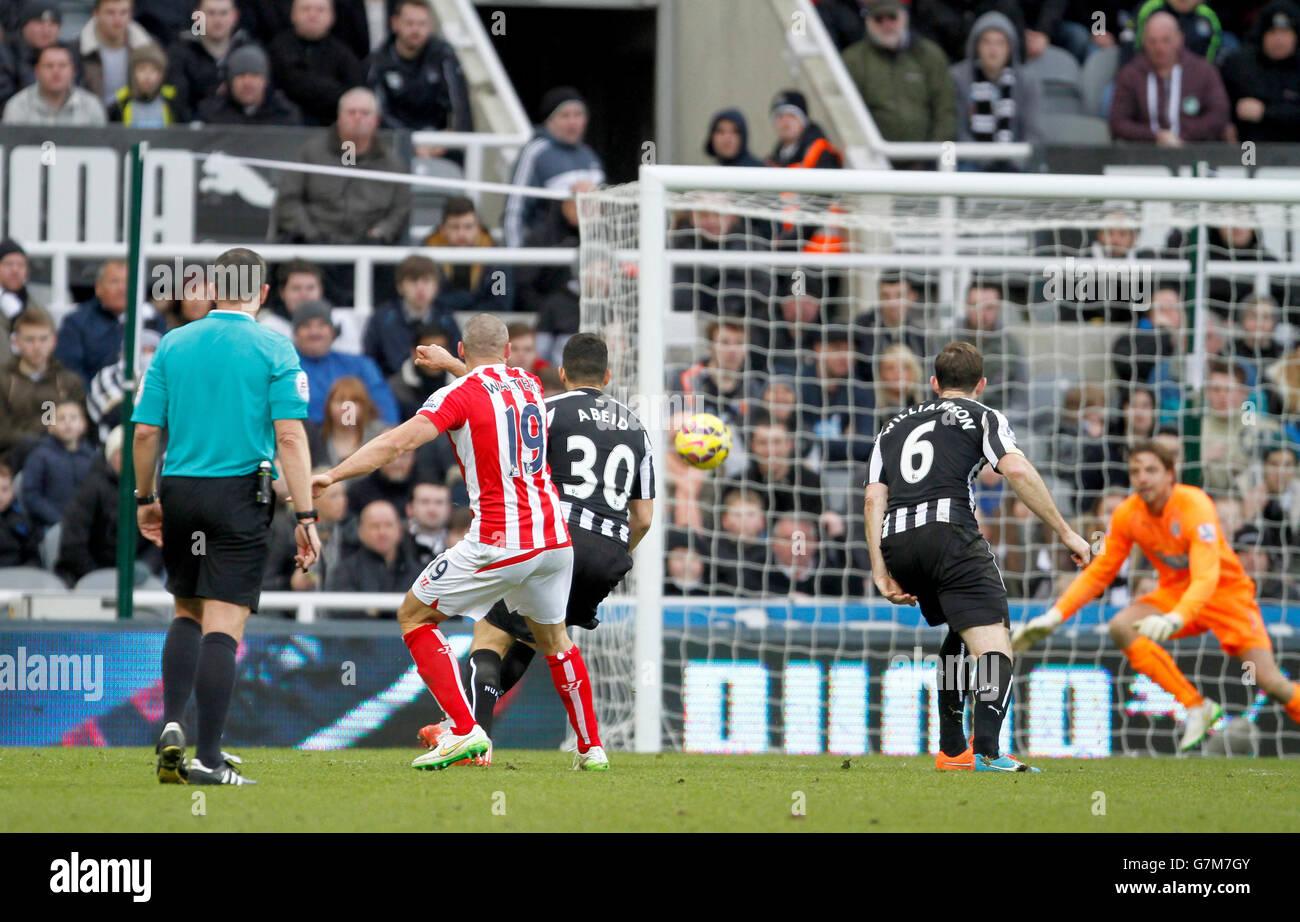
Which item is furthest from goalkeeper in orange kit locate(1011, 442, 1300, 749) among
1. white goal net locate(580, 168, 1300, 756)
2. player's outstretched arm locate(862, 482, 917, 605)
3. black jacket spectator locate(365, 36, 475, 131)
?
black jacket spectator locate(365, 36, 475, 131)

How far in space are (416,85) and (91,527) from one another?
5.00m

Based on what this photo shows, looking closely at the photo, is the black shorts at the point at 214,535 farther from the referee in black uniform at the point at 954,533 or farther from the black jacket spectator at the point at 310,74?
the black jacket spectator at the point at 310,74

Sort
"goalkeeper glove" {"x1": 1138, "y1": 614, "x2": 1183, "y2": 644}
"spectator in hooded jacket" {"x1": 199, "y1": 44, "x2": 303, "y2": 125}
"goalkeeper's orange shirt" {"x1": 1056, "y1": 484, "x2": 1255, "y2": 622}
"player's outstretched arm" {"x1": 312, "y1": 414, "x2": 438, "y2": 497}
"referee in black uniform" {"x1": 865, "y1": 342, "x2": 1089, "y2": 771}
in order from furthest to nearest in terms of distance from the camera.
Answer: "spectator in hooded jacket" {"x1": 199, "y1": 44, "x2": 303, "y2": 125} → "goalkeeper's orange shirt" {"x1": 1056, "y1": 484, "x2": 1255, "y2": 622} → "goalkeeper glove" {"x1": 1138, "y1": 614, "x2": 1183, "y2": 644} → "referee in black uniform" {"x1": 865, "y1": 342, "x2": 1089, "y2": 771} → "player's outstretched arm" {"x1": 312, "y1": 414, "x2": 438, "y2": 497}

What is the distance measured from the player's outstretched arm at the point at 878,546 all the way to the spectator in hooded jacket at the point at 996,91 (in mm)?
7113

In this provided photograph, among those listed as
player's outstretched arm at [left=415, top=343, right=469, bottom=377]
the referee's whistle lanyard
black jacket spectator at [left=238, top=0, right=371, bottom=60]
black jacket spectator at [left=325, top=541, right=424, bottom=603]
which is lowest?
black jacket spectator at [left=325, top=541, right=424, bottom=603]

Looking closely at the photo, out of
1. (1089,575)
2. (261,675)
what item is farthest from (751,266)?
(261,675)

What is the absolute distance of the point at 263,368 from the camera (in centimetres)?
665

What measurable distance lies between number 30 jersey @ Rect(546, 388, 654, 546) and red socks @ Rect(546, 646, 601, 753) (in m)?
0.68

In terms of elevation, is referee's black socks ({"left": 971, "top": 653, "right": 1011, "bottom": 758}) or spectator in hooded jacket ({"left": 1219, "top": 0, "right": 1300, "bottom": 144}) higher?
spectator in hooded jacket ({"left": 1219, "top": 0, "right": 1300, "bottom": 144})

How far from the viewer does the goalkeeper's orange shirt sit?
975 centimetres

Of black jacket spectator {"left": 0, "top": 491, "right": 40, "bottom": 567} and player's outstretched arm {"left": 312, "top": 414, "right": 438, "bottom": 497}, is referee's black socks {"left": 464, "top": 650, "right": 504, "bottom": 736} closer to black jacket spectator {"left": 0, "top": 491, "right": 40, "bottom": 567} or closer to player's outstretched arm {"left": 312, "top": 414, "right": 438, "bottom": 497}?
player's outstretched arm {"left": 312, "top": 414, "right": 438, "bottom": 497}

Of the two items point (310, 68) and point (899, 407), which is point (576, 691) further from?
point (310, 68)

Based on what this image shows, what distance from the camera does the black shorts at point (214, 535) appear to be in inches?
257

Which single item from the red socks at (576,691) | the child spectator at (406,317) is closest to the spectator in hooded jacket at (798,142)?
the child spectator at (406,317)
